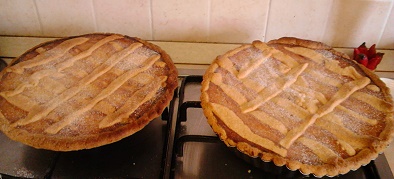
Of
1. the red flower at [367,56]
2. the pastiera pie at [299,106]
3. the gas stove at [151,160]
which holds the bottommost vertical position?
the gas stove at [151,160]

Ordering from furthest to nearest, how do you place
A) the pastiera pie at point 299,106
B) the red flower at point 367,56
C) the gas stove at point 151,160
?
the red flower at point 367,56 < the gas stove at point 151,160 < the pastiera pie at point 299,106

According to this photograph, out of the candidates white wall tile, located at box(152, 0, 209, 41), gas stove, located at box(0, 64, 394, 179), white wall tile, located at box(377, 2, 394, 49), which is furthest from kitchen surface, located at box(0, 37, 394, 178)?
white wall tile, located at box(377, 2, 394, 49)

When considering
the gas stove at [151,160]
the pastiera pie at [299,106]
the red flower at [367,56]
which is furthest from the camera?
the red flower at [367,56]

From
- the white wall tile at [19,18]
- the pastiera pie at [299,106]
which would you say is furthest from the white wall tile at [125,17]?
the pastiera pie at [299,106]

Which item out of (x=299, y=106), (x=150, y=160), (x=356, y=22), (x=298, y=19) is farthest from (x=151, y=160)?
(x=356, y=22)

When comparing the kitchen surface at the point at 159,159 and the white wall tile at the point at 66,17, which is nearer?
the kitchen surface at the point at 159,159

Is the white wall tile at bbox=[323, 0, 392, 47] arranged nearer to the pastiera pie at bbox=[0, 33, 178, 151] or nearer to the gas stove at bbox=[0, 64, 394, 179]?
the gas stove at bbox=[0, 64, 394, 179]

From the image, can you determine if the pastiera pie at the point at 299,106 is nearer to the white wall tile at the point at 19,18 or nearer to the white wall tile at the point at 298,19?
the white wall tile at the point at 298,19

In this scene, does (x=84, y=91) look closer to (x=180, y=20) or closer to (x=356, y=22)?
(x=180, y=20)
